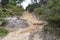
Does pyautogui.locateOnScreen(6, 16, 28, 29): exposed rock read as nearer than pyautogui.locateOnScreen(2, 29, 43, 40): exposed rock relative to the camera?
No

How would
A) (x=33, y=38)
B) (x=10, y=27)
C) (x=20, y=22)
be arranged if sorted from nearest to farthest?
(x=33, y=38) < (x=10, y=27) < (x=20, y=22)

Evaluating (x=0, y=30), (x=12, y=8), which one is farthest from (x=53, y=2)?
(x=12, y=8)

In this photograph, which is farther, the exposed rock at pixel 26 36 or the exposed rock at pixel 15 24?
the exposed rock at pixel 15 24

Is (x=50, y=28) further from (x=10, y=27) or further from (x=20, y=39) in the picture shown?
(x=10, y=27)

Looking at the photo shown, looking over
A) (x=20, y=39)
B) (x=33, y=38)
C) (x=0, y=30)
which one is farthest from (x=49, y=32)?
(x=0, y=30)

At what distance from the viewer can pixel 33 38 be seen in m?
10.1

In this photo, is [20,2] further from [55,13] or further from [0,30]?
[55,13]

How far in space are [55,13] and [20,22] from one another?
16.5 feet

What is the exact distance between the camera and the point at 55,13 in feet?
30.7

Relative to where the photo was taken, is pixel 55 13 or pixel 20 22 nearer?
pixel 55 13

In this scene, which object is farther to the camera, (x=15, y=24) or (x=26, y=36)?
(x=15, y=24)

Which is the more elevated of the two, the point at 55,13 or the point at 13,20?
the point at 55,13

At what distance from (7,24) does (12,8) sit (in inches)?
171

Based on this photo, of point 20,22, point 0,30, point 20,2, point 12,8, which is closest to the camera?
point 0,30
